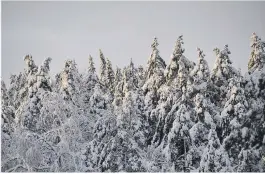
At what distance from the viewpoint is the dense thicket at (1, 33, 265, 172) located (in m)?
14.3

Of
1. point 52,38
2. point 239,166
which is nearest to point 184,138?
point 239,166

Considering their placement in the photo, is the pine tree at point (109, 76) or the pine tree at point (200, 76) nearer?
the pine tree at point (200, 76)

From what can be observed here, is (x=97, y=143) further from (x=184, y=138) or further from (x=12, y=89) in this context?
(x=12, y=89)

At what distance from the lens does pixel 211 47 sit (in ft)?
70.3

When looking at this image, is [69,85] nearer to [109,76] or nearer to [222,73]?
[222,73]

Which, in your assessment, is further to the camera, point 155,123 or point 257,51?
point 155,123

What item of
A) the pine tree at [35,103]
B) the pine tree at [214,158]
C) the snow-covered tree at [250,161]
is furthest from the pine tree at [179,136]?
the pine tree at [35,103]

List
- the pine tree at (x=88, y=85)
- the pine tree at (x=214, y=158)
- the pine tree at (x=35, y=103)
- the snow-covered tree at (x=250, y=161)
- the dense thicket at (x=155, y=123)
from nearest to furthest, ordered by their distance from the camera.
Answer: the dense thicket at (x=155, y=123), the pine tree at (x=35, y=103), the snow-covered tree at (x=250, y=161), the pine tree at (x=214, y=158), the pine tree at (x=88, y=85)

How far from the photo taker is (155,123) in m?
22.9

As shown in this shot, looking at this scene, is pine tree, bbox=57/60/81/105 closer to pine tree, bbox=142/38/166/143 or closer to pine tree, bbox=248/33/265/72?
pine tree, bbox=142/38/166/143

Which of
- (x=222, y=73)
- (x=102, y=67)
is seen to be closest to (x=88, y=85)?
(x=222, y=73)

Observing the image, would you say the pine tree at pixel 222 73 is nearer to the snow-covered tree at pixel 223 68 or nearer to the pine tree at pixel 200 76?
the snow-covered tree at pixel 223 68

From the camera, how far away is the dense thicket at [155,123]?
14.3m

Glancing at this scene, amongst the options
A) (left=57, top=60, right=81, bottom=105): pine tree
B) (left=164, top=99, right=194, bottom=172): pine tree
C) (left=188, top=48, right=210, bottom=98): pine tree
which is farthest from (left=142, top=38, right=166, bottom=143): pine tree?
(left=57, top=60, right=81, bottom=105): pine tree
